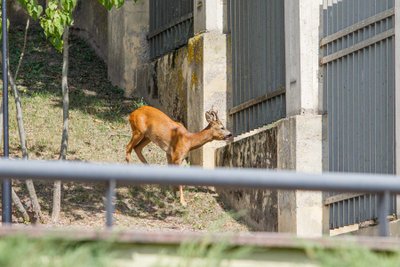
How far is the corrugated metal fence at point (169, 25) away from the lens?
23.3 metres

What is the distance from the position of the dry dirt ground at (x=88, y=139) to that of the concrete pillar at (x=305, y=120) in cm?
99

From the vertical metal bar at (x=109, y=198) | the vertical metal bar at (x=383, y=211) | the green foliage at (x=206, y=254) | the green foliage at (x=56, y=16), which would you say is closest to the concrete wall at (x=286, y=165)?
the green foliage at (x=56, y=16)

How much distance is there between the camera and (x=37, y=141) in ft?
72.5

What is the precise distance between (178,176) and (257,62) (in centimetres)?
1466

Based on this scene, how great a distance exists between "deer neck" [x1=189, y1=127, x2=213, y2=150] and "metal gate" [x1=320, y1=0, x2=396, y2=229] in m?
3.10

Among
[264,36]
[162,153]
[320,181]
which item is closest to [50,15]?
[264,36]

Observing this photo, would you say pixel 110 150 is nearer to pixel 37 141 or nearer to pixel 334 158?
pixel 37 141

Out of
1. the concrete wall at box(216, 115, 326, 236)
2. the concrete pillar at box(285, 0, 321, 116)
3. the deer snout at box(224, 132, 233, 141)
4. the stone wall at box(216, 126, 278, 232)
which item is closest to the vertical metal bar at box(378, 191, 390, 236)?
the concrete wall at box(216, 115, 326, 236)

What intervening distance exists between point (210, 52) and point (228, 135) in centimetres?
154

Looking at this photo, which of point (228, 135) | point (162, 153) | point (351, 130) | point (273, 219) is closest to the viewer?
point (351, 130)

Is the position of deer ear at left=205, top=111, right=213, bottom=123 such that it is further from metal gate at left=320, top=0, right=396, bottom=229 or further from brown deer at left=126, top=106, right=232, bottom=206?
metal gate at left=320, top=0, right=396, bottom=229

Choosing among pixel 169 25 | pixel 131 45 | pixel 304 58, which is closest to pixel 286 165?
pixel 304 58

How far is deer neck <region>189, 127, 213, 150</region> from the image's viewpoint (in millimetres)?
21016

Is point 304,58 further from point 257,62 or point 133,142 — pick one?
Result: point 133,142
